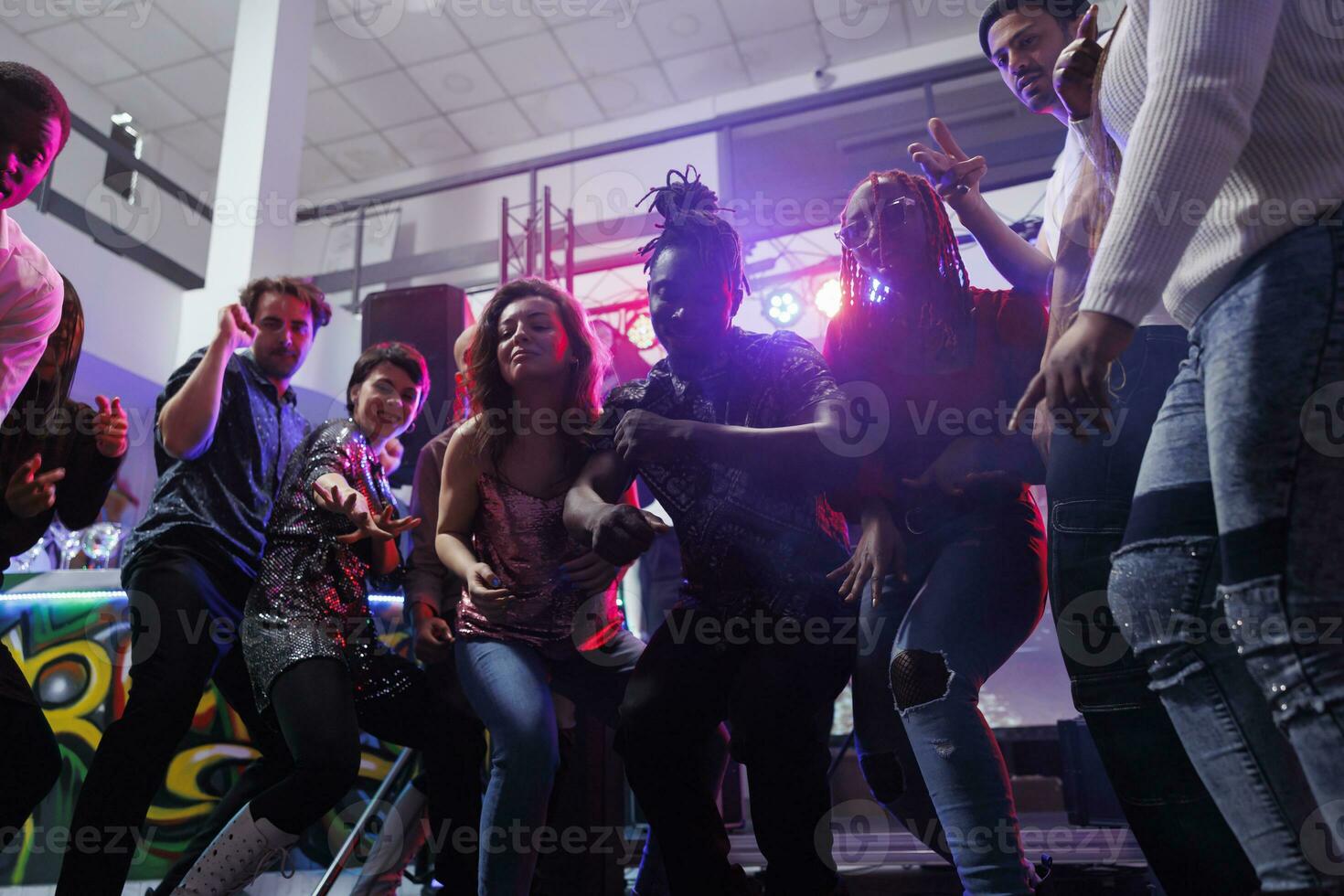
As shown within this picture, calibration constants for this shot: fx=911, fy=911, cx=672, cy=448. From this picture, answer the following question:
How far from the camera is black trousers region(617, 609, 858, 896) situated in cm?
149

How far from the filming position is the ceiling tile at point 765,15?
677 centimetres

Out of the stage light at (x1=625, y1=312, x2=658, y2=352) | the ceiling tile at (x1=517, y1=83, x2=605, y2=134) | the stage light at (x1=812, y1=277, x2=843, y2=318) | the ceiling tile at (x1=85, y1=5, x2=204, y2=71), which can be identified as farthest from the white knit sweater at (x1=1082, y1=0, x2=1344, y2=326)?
the ceiling tile at (x1=85, y1=5, x2=204, y2=71)

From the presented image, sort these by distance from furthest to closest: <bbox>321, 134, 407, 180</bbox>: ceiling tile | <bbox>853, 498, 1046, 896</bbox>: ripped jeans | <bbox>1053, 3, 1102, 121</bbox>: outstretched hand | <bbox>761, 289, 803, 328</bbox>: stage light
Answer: <bbox>321, 134, 407, 180</bbox>: ceiling tile < <bbox>761, 289, 803, 328</bbox>: stage light < <bbox>1053, 3, 1102, 121</bbox>: outstretched hand < <bbox>853, 498, 1046, 896</bbox>: ripped jeans

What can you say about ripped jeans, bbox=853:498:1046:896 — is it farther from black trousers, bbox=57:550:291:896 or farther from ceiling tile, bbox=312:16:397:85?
ceiling tile, bbox=312:16:397:85

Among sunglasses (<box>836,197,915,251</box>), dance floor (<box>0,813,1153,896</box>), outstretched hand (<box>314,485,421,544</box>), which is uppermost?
sunglasses (<box>836,197,915,251</box>)

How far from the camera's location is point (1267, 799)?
0.95 metres

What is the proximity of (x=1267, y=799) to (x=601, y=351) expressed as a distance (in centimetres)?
161

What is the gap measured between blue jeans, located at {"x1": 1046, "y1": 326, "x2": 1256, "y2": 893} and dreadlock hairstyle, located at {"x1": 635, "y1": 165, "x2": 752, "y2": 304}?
0.73m

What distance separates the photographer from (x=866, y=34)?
7207 mm

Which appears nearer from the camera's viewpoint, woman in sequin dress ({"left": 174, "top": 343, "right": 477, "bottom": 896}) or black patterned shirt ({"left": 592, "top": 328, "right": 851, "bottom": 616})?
black patterned shirt ({"left": 592, "top": 328, "right": 851, "bottom": 616})

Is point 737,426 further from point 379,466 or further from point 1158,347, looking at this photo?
point 379,466

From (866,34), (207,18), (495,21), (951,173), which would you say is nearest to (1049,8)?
(951,173)

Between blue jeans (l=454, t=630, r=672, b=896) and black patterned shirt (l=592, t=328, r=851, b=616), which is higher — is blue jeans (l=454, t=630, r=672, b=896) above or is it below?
below

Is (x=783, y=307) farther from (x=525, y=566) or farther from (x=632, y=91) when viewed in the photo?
(x=525, y=566)
